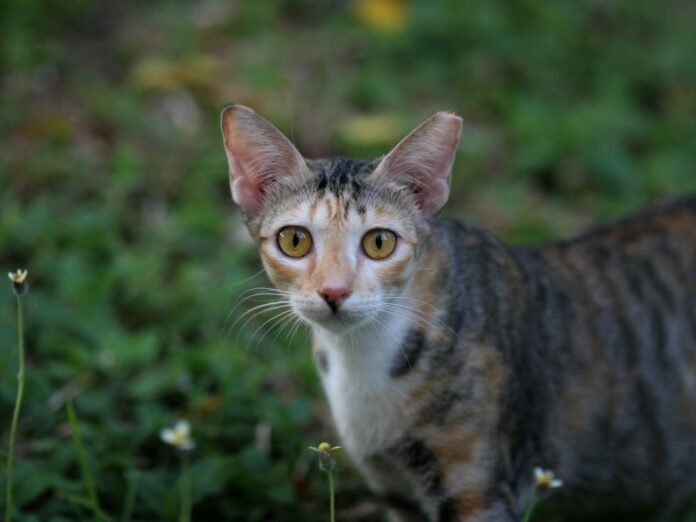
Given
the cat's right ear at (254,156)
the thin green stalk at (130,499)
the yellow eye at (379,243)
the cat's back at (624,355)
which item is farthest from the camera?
the cat's back at (624,355)

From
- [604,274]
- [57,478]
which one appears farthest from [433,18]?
[57,478]

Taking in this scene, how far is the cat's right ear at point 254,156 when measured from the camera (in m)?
3.32

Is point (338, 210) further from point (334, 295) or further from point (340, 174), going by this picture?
point (334, 295)

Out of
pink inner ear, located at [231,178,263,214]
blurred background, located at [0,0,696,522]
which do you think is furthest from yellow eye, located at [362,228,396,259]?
blurred background, located at [0,0,696,522]

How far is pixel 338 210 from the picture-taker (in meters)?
3.22

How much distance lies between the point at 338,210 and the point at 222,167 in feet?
8.54

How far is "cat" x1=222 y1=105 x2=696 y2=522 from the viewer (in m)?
3.26

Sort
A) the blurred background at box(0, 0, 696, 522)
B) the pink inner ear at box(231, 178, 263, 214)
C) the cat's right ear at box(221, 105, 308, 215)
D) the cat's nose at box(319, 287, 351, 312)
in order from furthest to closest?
the blurred background at box(0, 0, 696, 522), the pink inner ear at box(231, 178, 263, 214), the cat's right ear at box(221, 105, 308, 215), the cat's nose at box(319, 287, 351, 312)

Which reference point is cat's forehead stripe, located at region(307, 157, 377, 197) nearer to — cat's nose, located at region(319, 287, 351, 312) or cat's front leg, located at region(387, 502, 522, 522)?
cat's nose, located at region(319, 287, 351, 312)

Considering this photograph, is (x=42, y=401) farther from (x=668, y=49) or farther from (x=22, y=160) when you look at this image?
(x=668, y=49)

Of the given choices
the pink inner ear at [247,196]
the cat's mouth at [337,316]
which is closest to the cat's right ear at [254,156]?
the pink inner ear at [247,196]

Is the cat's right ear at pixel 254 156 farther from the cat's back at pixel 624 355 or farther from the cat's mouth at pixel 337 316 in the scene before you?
the cat's back at pixel 624 355

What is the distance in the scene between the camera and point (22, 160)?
552cm

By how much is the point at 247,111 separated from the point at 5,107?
9.98ft
